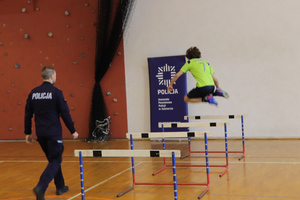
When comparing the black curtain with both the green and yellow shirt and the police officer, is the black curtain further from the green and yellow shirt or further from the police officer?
the police officer

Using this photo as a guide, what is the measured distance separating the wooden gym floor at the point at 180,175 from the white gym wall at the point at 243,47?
2.58ft

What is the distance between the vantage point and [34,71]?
1114 centimetres

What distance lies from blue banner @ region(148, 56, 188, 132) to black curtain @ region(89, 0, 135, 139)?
1.10 metres

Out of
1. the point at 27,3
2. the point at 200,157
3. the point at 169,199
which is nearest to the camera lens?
the point at 169,199

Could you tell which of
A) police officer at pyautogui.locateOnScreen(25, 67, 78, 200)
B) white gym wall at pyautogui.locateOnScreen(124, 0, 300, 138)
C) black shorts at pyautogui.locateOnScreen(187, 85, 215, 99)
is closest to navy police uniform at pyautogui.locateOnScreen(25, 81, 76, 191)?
police officer at pyautogui.locateOnScreen(25, 67, 78, 200)

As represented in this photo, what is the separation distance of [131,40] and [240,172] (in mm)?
5398

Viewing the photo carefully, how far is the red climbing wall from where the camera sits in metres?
10.7

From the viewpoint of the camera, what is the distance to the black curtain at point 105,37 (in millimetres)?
10148

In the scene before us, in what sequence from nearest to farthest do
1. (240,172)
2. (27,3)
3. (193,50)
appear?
(240,172) < (193,50) < (27,3)

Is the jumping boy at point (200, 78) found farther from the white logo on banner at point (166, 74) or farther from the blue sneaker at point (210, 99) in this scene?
the white logo on banner at point (166, 74)

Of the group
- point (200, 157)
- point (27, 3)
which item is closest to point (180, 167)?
point (200, 157)

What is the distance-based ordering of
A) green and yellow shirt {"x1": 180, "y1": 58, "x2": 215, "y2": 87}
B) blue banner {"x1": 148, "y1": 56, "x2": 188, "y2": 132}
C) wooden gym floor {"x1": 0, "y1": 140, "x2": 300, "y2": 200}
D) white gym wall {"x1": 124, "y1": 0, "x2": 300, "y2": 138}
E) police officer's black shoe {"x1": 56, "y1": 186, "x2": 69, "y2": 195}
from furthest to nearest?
blue banner {"x1": 148, "y1": 56, "x2": 188, "y2": 132}
white gym wall {"x1": 124, "y1": 0, "x2": 300, "y2": 138}
green and yellow shirt {"x1": 180, "y1": 58, "x2": 215, "y2": 87}
police officer's black shoe {"x1": 56, "y1": 186, "x2": 69, "y2": 195}
wooden gym floor {"x1": 0, "y1": 140, "x2": 300, "y2": 200}

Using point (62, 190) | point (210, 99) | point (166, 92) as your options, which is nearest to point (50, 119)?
point (62, 190)

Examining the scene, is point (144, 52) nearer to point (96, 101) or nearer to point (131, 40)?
point (131, 40)
